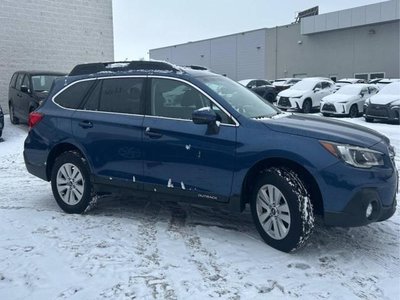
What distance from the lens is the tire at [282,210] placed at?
429 cm

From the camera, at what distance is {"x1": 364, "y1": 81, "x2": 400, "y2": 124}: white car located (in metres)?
16.0

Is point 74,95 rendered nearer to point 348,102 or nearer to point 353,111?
point 348,102

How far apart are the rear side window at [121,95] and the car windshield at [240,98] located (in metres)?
0.76

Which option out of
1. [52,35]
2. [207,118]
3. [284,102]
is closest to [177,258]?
[207,118]

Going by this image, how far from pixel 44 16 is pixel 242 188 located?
52.9ft

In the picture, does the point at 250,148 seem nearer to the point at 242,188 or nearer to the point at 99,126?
the point at 242,188

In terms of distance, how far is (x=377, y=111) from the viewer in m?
16.5

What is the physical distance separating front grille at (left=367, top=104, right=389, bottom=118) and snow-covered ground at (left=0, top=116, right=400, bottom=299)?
38.7 ft

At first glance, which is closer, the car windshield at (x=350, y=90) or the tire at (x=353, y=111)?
the tire at (x=353, y=111)

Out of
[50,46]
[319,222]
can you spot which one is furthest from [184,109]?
[50,46]

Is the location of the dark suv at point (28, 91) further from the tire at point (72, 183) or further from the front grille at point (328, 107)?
the front grille at point (328, 107)

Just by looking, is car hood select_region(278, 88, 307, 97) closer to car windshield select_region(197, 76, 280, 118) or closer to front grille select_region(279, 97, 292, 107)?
front grille select_region(279, 97, 292, 107)

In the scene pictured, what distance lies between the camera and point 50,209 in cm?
596

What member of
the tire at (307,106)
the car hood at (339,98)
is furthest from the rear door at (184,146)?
the tire at (307,106)
